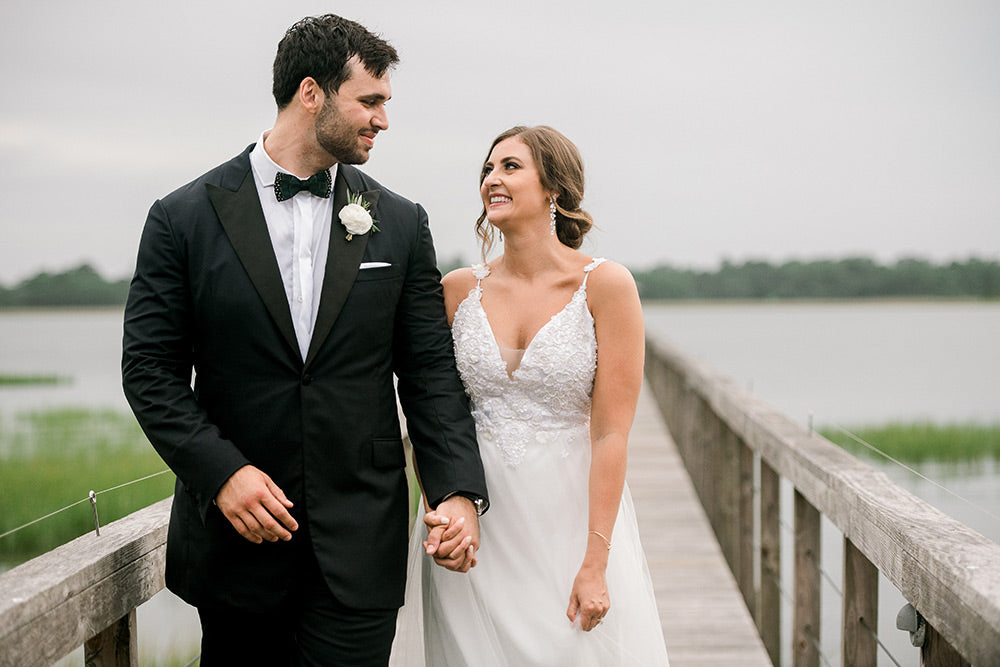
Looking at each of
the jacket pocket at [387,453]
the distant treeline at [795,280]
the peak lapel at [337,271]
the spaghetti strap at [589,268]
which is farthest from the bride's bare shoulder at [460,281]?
the distant treeline at [795,280]

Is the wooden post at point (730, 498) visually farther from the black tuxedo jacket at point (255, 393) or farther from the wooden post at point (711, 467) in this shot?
the black tuxedo jacket at point (255, 393)

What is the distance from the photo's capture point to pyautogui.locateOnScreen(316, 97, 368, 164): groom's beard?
214 cm

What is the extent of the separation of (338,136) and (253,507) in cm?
84

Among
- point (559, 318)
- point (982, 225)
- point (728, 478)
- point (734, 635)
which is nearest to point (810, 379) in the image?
point (982, 225)

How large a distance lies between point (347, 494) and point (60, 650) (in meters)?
0.66

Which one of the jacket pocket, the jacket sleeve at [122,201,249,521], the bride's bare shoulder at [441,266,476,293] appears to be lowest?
the jacket pocket

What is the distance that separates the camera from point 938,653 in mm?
1843

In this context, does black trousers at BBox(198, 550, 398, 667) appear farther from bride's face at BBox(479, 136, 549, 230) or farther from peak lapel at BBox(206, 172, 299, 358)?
bride's face at BBox(479, 136, 549, 230)

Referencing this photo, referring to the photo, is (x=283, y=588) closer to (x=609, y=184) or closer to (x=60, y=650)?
(x=60, y=650)

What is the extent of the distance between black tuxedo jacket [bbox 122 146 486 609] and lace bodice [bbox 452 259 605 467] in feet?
1.49

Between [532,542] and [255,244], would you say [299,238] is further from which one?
[532,542]

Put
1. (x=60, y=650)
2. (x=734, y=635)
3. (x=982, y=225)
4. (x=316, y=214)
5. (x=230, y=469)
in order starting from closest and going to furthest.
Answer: (x=60, y=650) < (x=230, y=469) < (x=316, y=214) < (x=734, y=635) < (x=982, y=225)

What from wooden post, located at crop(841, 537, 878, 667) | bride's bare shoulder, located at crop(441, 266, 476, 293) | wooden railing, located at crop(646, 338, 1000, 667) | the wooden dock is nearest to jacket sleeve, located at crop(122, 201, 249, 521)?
bride's bare shoulder, located at crop(441, 266, 476, 293)

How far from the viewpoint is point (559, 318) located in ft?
8.42
